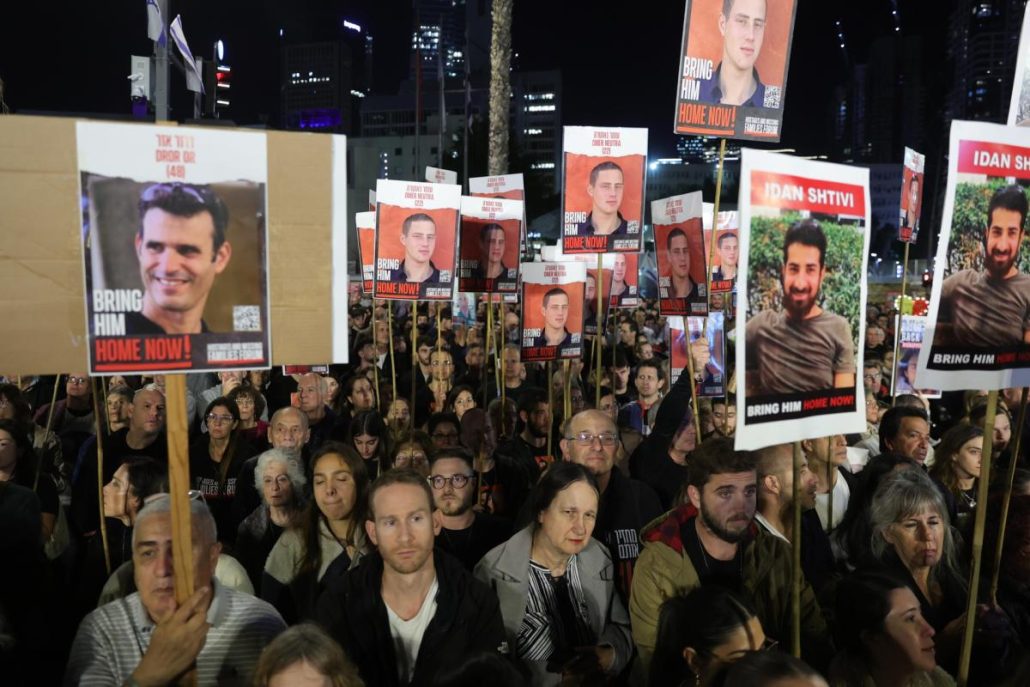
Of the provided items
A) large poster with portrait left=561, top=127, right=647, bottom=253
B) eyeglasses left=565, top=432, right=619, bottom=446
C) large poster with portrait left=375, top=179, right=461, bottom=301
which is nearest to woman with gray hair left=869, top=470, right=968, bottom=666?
eyeglasses left=565, top=432, right=619, bottom=446

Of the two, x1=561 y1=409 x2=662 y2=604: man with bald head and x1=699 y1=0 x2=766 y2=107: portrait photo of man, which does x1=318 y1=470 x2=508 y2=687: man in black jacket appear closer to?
x1=561 y1=409 x2=662 y2=604: man with bald head

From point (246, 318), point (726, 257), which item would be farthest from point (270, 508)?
point (726, 257)

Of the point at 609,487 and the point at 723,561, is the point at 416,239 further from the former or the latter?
the point at 723,561

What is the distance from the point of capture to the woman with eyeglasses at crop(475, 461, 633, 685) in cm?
420

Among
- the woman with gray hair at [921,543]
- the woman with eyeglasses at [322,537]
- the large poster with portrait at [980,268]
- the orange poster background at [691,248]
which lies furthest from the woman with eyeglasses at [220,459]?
the large poster with portrait at [980,268]

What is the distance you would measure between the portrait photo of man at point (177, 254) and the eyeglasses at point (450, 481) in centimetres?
246

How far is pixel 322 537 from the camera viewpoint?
16.4ft

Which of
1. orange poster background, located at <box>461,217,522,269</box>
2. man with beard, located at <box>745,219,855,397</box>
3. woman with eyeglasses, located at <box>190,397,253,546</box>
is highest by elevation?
orange poster background, located at <box>461,217,522,269</box>

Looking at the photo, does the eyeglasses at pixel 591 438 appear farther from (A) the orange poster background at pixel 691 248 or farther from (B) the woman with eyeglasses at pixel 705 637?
(A) the orange poster background at pixel 691 248

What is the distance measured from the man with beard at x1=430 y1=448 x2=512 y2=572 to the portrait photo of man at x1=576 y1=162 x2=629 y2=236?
13.0 feet

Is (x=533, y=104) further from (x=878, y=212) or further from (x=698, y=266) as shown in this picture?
(x=698, y=266)

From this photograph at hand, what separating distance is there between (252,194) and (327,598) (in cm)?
169

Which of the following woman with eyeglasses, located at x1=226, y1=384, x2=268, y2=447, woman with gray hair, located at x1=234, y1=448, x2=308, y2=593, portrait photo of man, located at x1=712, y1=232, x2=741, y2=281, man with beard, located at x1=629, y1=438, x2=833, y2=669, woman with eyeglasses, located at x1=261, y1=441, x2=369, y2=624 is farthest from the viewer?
portrait photo of man, located at x1=712, y1=232, x2=741, y2=281

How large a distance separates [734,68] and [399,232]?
12.3 ft
